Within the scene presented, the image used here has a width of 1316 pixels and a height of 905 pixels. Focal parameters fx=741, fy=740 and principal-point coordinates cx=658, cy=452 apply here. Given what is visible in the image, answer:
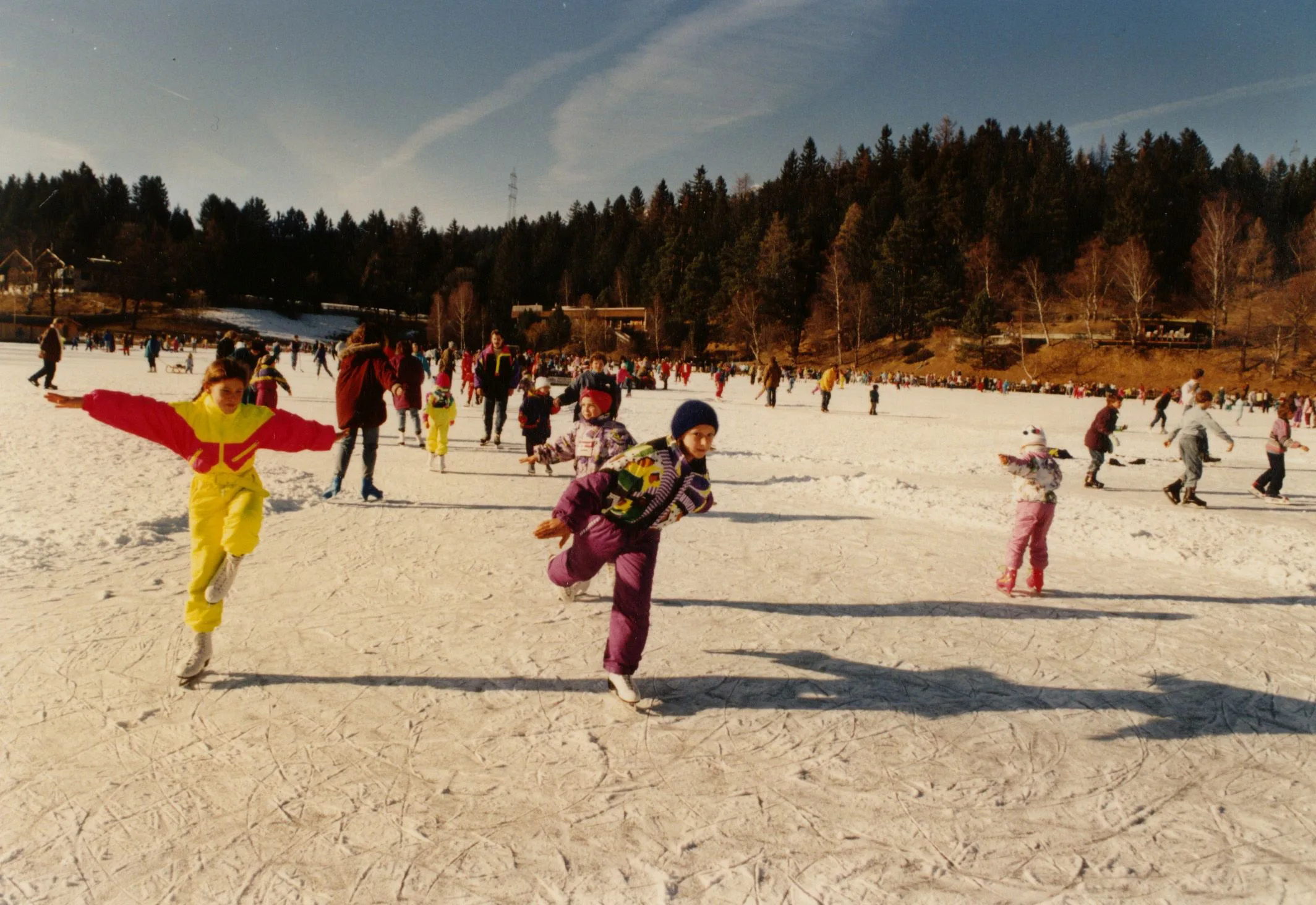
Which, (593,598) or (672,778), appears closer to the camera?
(672,778)

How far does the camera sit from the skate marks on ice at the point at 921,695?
363cm

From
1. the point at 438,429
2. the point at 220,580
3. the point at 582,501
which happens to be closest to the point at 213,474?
the point at 220,580

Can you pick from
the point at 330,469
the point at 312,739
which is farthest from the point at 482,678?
the point at 330,469

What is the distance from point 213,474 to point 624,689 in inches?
86.8

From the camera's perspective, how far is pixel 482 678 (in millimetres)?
3805

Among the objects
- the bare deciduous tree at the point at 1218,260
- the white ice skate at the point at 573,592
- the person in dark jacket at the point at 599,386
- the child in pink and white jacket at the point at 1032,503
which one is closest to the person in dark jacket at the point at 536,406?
the person in dark jacket at the point at 599,386

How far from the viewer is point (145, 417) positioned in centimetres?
336

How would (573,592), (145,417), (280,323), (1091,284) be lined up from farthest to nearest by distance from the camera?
1. (280,323)
2. (1091,284)
3. (573,592)
4. (145,417)

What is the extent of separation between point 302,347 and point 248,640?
65458 mm

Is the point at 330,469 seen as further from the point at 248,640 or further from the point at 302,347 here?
the point at 302,347

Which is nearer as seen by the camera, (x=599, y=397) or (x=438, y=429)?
(x=599, y=397)

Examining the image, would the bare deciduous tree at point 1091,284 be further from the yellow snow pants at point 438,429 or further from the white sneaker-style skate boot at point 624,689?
the white sneaker-style skate boot at point 624,689

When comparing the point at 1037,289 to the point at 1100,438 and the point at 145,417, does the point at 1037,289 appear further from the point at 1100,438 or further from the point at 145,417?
the point at 145,417

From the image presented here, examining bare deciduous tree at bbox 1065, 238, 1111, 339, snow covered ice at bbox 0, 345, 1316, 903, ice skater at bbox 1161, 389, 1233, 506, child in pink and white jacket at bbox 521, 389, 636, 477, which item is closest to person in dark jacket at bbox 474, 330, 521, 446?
snow covered ice at bbox 0, 345, 1316, 903
